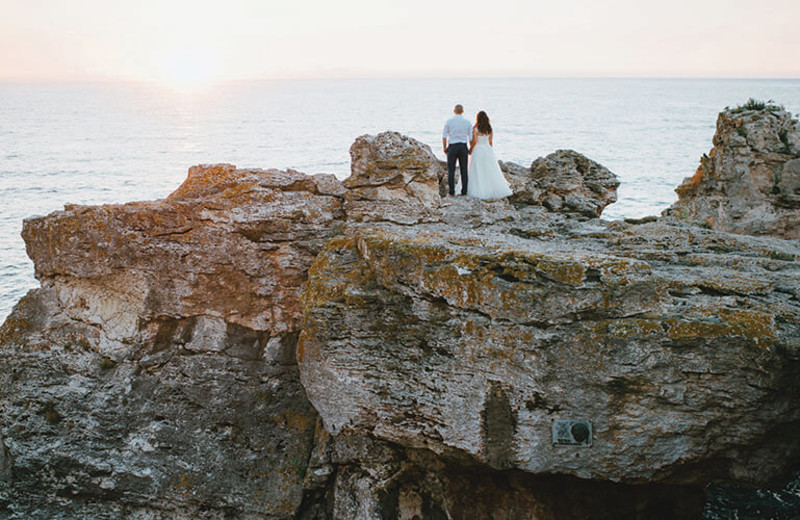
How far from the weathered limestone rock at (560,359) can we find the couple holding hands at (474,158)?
5.67 metres

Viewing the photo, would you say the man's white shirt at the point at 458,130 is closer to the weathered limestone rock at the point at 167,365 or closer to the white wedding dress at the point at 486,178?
the white wedding dress at the point at 486,178

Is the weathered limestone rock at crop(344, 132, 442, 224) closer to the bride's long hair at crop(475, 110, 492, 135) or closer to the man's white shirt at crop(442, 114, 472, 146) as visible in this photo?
the man's white shirt at crop(442, 114, 472, 146)

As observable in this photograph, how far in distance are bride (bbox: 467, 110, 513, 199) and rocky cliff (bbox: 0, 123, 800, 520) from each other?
780 millimetres

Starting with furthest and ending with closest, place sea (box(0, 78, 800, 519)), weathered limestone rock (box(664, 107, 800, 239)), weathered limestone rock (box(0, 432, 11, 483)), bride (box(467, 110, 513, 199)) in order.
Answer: sea (box(0, 78, 800, 519)), weathered limestone rock (box(664, 107, 800, 239)), bride (box(467, 110, 513, 199)), weathered limestone rock (box(0, 432, 11, 483))

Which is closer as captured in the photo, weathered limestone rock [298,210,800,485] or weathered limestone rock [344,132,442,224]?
weathered limestone rock [298,210,800,485]

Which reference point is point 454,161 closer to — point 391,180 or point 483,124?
point 483,124

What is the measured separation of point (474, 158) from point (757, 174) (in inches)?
482

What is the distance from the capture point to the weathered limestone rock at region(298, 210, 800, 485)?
10.3m

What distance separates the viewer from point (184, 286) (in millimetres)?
14250

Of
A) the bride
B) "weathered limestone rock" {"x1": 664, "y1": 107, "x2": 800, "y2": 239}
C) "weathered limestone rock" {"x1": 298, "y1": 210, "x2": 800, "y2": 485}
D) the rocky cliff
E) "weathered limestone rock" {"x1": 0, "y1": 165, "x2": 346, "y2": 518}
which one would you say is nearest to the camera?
"weathered limestone rock" {"x1": 298, "y1": 210, "x2": 800, "y2": 485}

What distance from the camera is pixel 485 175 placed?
17.5m

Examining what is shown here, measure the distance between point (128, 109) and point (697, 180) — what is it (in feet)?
609

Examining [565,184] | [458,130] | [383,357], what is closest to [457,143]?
[458,130]

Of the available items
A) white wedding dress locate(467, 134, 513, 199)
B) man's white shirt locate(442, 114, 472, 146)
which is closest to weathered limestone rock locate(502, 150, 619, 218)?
white wedding dress locate(467, 134, 513, 199)
